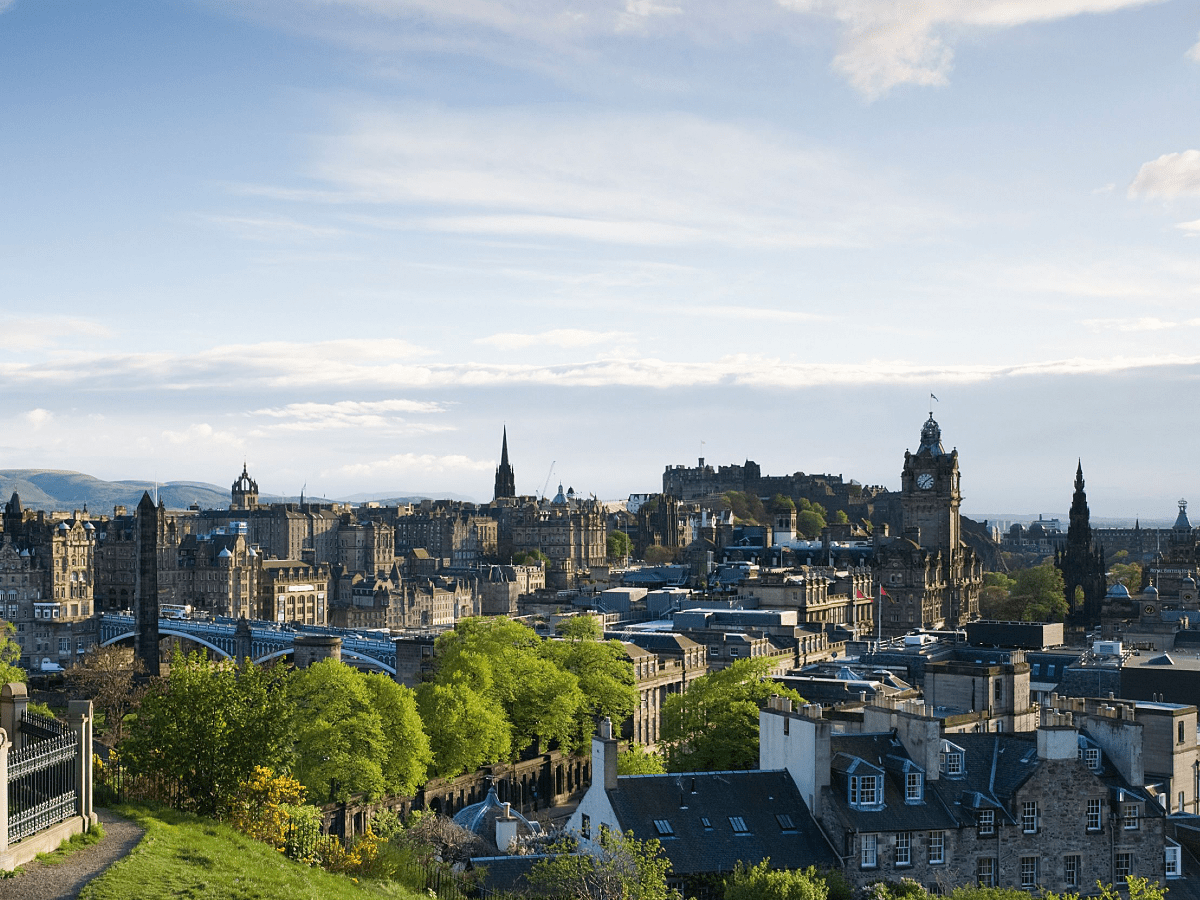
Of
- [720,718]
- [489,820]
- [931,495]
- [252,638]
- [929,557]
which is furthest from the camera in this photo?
[931,495]

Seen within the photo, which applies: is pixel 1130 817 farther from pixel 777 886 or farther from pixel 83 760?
pixel 83 760

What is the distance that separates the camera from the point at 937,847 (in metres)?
44.2

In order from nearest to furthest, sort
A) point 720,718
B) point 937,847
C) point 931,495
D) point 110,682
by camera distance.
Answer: point 937,847
point 720,718
point 110,682
point 931,495

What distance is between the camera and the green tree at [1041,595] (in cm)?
15425

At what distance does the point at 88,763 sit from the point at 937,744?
27.5 metres

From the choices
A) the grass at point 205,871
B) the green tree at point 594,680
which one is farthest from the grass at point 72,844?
the green tree at point 594,680

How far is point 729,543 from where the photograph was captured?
19462 centimetres

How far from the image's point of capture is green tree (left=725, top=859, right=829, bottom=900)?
124 feet

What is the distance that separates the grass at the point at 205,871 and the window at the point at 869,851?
15913mm

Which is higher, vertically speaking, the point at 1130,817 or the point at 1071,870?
the point at 1130,817

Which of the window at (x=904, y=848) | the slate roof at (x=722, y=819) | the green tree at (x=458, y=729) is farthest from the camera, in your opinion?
the green tree at (x=458, y=729)

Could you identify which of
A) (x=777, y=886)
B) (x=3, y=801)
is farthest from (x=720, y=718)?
(x=3, y=801)

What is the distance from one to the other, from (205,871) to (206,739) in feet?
31.6

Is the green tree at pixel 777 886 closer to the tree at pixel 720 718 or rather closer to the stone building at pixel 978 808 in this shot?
the stone building at pixel 978 808
